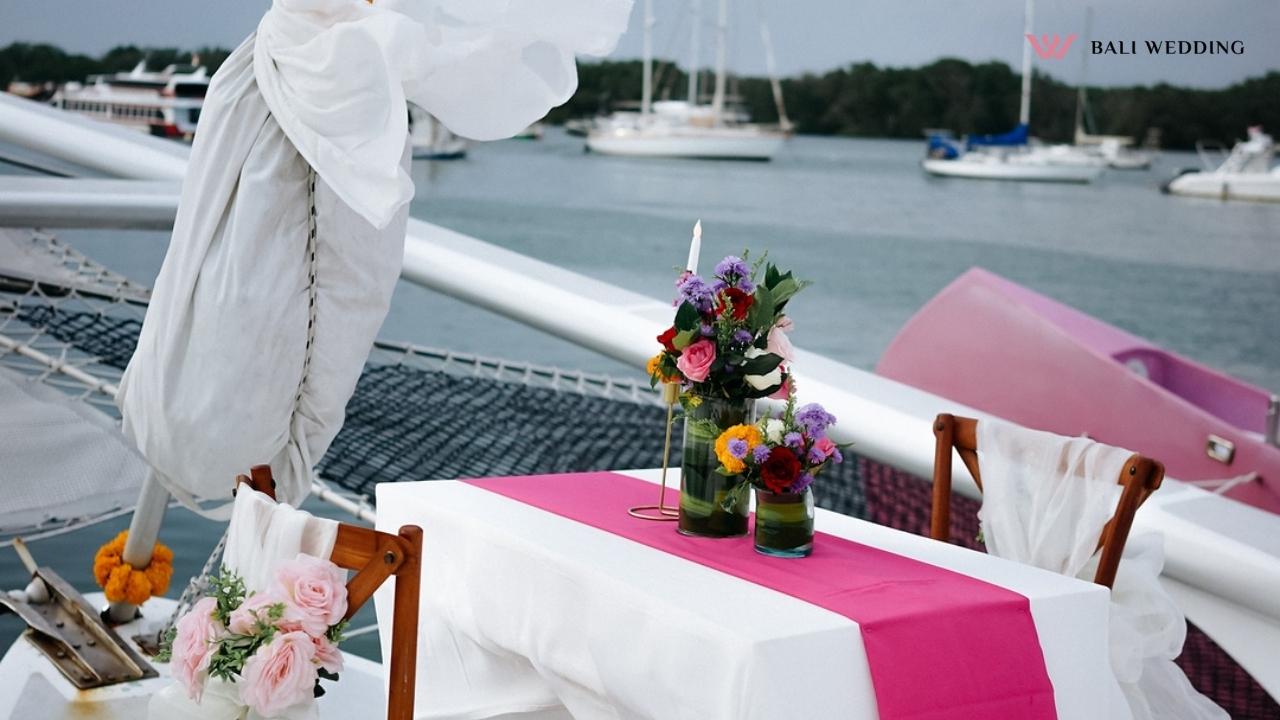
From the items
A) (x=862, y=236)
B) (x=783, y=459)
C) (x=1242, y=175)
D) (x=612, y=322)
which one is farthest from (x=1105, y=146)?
(x=783, y=459)

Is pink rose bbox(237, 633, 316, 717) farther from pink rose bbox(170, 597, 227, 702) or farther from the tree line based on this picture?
the tree line

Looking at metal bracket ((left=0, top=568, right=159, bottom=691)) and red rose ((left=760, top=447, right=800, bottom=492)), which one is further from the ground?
red rose ((left=760, top=447, right=800, bottom=492))

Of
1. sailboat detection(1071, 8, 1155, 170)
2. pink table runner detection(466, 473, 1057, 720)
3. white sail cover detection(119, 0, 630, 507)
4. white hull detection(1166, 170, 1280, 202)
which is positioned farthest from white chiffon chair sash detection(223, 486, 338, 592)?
white hull detection(1166, 170, 1280, 202)

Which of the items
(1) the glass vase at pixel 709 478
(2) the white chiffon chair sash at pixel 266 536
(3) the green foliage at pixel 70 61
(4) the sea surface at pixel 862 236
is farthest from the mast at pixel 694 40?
(2) the white chiffon chair sash at pixel 266 536

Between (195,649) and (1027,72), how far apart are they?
1628 centimetres

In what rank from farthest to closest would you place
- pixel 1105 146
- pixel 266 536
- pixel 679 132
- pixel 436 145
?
1. pixel 679 132
2. pixel 436 145
3. pixel 1105 146
4. pixel 266 536

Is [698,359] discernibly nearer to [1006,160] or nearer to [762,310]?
[762,310]

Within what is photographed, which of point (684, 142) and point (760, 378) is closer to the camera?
point (760, 378)

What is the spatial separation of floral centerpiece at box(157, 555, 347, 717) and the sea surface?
439 inches

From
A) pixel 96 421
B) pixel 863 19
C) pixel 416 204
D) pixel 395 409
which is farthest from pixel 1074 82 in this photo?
pixel 96 421

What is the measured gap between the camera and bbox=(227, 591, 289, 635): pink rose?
1376 millimetres

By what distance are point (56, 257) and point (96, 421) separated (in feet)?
3.98

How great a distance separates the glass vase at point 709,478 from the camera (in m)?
1.68

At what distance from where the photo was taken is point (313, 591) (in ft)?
4.49
